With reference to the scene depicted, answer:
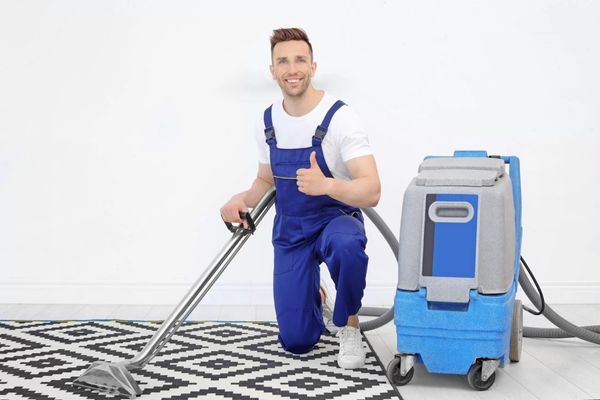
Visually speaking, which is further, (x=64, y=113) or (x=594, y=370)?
(x=64, y=113)

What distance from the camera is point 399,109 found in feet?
12.3

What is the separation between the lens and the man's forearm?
252 centimetres

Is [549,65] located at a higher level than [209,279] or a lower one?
higher

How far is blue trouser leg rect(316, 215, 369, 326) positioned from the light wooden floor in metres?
0.22

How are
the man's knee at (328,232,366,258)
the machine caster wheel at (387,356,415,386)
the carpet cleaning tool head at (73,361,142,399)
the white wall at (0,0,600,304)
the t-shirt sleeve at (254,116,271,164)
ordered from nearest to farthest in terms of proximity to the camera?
1. the carpet cleaning tool head at (73,361,142,399)
2. the machine caster wheel at (387,356,415,386)
3. the man's knee at (328,232,366,258)
4. the t-shirt sleeve at (254,116,271,164)
5. the white wall at (0,0,600,304)

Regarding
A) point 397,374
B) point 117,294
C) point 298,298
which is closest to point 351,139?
point 298,298

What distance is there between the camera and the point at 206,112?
12.2 ft

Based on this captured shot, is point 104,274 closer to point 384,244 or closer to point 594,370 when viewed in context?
point 384,244

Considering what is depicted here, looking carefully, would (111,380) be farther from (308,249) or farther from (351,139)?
(351,139)

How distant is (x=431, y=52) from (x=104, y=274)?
1.63m

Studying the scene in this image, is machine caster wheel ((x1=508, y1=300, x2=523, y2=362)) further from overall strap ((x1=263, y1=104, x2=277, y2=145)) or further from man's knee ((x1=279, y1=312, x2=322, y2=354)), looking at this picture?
overall strap ((x1=263, y1=104, x2=277, y2=145))

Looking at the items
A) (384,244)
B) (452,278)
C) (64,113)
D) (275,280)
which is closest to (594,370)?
(452,278)

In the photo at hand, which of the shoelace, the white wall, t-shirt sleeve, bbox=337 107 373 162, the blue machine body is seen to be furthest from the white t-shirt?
the white wall

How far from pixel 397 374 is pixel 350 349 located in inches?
9.8
